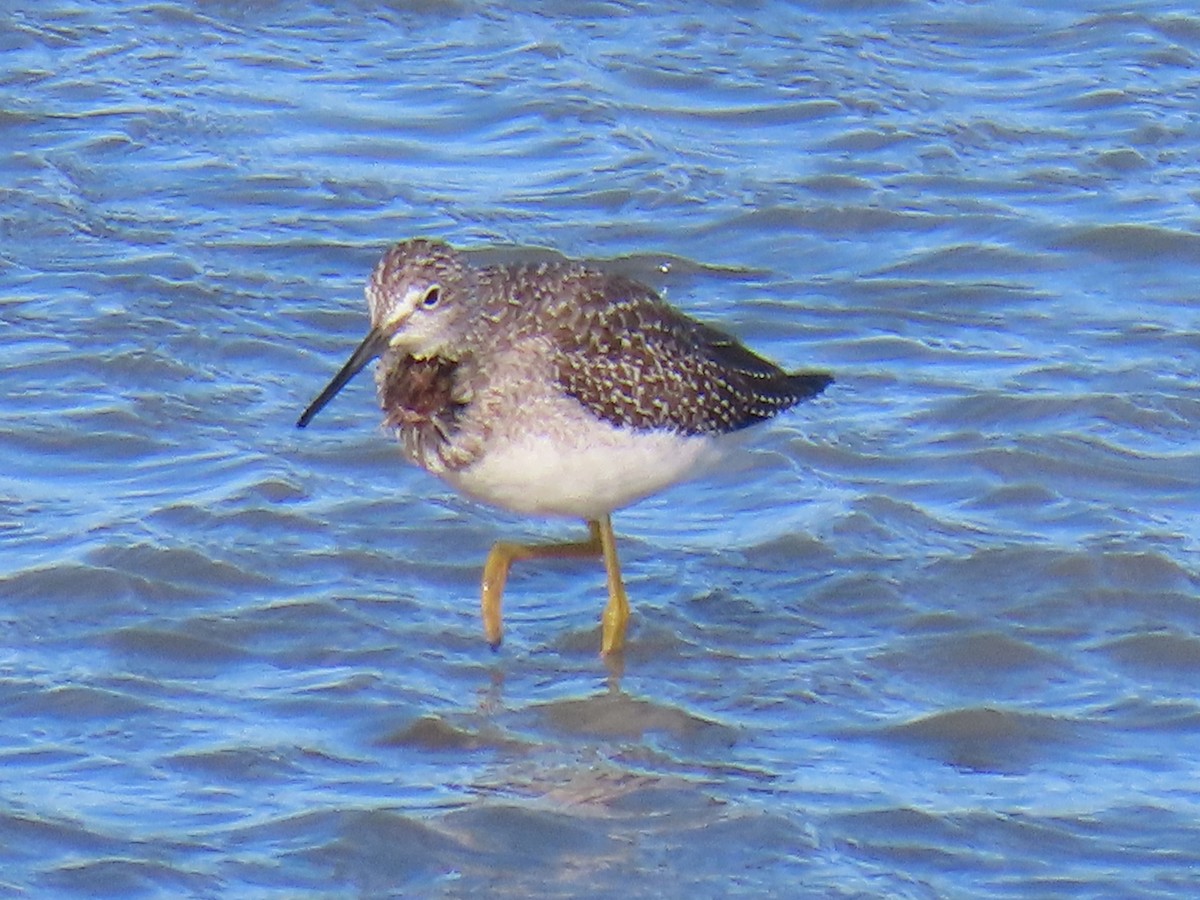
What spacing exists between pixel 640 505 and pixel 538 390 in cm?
172

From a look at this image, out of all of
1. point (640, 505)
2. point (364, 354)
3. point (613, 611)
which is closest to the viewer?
point (364, 354)

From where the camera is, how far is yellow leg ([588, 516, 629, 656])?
934cm

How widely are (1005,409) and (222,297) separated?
148 inches

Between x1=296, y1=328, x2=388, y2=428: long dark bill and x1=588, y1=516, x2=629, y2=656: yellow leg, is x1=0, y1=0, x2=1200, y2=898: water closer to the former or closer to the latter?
x1=588, y1=516, x2=629, y2=656: yellow leg

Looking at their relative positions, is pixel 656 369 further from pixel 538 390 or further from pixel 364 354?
pixel 364 354

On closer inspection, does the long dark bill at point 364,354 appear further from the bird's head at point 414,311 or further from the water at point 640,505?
the water at point 640,505

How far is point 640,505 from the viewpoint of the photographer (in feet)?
34.7

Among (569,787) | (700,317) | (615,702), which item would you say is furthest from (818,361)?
(569,787)

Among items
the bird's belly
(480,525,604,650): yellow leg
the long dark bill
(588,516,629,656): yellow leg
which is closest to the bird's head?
the long dark bill

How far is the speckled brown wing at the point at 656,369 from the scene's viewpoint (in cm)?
912

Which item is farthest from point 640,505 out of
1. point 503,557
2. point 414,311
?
point 414,311

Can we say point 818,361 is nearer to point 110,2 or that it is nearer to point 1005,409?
point 1005,409

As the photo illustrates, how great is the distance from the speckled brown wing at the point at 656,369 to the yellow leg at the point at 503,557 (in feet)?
1.67

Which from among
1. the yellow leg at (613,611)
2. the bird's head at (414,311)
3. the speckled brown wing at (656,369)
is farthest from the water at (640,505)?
the bird's head at (414,311)
